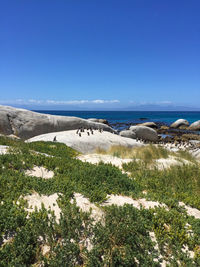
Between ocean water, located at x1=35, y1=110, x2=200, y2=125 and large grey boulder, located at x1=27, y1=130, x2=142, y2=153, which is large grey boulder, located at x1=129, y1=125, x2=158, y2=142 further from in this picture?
ocean water, located at x1=35, y1=110, x2=200, y2=125

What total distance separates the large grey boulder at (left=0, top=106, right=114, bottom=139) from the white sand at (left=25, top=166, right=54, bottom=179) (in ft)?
43.8

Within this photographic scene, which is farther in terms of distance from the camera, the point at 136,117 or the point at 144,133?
the point at 136,117

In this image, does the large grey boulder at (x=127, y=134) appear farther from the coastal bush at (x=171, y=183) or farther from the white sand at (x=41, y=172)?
the white sand at (x=41, y=172)

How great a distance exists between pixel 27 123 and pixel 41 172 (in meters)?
14.2

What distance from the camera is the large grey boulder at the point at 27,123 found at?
17797 millimetres

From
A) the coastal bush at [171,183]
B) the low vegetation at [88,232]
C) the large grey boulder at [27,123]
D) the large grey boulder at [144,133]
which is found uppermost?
the large grey boulder at [27,123]

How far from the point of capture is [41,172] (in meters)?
6.31

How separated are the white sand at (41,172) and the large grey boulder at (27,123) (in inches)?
525

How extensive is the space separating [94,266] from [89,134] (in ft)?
44.8

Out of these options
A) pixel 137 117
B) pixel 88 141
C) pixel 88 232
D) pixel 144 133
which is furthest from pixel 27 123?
pixel 137 117

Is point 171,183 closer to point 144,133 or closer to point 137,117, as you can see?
point 144,133

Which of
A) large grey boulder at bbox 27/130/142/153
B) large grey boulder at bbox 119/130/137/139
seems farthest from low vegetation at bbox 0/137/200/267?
large grey boulder at bbox 119/130/137/139

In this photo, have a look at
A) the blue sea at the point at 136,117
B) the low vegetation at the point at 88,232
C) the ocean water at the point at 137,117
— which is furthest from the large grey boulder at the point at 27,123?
the ocean water at the point at 137,117

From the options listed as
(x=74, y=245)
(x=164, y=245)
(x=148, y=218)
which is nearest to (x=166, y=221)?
(x=148, y=218)
